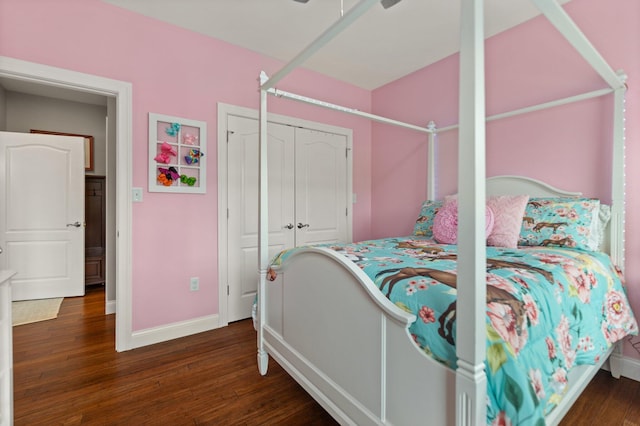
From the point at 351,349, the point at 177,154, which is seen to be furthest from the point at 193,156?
the point at 351,349

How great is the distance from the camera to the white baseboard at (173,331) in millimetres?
2344

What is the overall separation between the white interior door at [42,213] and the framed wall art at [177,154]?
195cm

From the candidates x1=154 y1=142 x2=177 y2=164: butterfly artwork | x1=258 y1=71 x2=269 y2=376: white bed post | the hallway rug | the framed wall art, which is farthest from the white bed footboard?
the hallway rug

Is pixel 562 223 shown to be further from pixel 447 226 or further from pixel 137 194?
pixel 137 194

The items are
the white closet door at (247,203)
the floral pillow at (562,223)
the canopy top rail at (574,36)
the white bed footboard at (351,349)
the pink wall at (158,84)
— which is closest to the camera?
the white bed footboard at (351,349)

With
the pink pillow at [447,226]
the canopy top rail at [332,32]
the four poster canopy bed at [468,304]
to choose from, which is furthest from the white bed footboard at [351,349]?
the pink pillow at [447,226]

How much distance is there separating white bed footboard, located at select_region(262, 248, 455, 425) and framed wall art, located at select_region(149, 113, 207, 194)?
134cm

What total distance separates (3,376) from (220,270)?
1.53 meters

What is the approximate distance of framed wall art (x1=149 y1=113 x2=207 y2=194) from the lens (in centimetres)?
241

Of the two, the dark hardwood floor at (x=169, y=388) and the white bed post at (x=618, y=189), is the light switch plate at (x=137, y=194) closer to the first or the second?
the dark hardwood floor at (x=169, y=388)

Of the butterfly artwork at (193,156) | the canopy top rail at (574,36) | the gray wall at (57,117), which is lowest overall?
the butterfly artwork at (193,156)

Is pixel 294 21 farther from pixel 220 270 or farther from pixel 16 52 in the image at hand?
pixel 220 270

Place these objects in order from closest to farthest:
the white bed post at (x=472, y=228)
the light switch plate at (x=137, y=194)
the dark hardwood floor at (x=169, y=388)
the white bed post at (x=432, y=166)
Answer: the white bed post at (x=472, y=228) < the dark hardwood floor at (x=169, y=388) < the light switch plate at (x=137, y=194) < the white bed post at (x=432, y=166)

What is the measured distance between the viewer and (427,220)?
2645 mm
